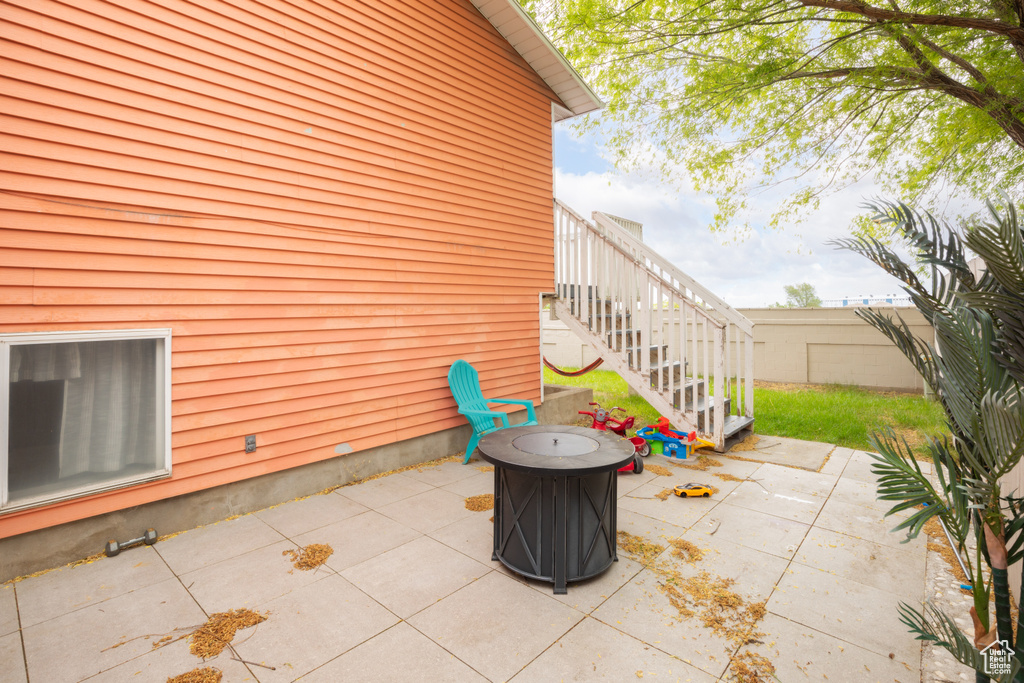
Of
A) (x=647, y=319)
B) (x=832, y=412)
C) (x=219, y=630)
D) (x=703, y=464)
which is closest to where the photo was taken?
(x=219, y=630)

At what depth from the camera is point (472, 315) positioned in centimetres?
517

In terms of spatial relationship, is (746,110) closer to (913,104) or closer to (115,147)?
(913,104)

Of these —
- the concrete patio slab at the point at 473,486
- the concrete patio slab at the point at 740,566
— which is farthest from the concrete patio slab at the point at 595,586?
the concrete patio slab at the point at 473,486

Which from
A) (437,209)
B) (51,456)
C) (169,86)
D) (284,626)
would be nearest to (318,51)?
(169,86)

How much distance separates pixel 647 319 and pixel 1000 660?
4.05m

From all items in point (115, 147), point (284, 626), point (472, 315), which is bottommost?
point (284, 626)

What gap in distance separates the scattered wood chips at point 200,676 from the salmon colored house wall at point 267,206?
157 centimetres

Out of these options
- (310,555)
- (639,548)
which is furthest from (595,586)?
(310,555)

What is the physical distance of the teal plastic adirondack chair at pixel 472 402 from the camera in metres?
4.64

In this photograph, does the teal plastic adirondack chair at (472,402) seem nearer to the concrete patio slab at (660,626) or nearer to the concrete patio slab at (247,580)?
the concrete patio slab at (247,580)

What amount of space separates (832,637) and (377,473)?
349 centimetres

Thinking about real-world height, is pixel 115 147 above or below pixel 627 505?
above

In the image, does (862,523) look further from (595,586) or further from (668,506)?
(595,586)

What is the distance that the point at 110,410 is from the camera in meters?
2.86
